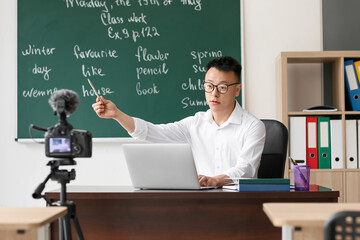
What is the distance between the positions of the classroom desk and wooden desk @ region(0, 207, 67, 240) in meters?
0.31

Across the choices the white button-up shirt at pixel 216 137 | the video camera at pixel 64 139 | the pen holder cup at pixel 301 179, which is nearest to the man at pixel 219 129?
the white button-up shirt at pixel 216 137

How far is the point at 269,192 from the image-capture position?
1.81 m

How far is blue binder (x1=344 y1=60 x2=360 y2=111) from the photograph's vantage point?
314 centimetres

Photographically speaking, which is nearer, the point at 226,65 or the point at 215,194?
the point at 215,194

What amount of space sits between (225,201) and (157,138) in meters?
0.78

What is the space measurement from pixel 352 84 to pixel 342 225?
2.33 m

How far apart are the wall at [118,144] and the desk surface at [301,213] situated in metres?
2.07

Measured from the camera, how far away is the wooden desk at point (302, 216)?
1.17 m

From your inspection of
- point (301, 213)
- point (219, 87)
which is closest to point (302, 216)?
point (301, 213)

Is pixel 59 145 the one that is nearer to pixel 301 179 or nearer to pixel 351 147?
pixel 301 179

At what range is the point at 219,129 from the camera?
2482mm

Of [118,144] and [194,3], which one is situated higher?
[194,3]

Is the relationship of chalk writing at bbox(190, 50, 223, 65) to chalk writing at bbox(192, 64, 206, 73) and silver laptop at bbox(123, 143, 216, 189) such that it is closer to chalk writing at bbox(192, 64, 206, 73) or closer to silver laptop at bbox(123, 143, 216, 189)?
chalk writing at bbox(192, 64, 206, 73)

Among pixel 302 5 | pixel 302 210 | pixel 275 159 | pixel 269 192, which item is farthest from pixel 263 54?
pixel 302 210
